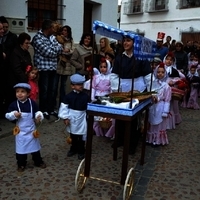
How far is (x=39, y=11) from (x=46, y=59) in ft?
9.62

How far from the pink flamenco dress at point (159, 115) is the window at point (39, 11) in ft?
14.6

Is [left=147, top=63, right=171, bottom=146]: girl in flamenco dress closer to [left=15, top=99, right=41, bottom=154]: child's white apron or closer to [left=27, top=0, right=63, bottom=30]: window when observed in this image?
[left=15, top=99, right=41, bottom=154]: child's white apron

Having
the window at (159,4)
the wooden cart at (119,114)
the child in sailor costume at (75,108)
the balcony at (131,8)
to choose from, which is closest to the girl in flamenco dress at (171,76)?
the child in sailor costume at (75,108)

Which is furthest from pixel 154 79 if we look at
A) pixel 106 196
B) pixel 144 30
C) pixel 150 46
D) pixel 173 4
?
pixel 144 30

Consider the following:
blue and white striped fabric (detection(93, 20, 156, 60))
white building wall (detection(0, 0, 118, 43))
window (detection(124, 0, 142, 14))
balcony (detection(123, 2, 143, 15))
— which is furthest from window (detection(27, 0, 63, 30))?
window (detection(124, 0, 142, 14))

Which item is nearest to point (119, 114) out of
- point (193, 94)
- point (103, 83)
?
point (103, 83)

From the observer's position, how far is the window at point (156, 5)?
25900mm

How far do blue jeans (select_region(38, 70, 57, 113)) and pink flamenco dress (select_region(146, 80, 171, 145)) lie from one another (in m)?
2.24

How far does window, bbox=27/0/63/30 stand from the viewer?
26.1 feet

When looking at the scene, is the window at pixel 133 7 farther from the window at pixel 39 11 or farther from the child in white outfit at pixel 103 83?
the child in white outfit at pixel 103 83

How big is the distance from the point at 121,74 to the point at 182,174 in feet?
5.34

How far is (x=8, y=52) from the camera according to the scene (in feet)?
18.0

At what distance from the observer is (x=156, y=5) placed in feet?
87.6

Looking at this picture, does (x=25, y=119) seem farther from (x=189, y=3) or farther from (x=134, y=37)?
(x=189, y=3)
